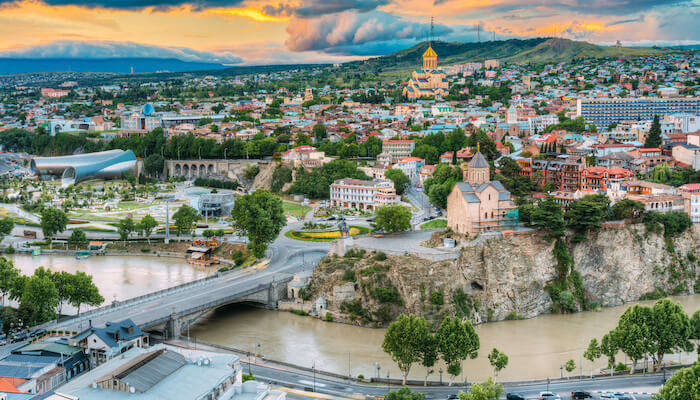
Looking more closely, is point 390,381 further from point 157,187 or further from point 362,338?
point 157,187

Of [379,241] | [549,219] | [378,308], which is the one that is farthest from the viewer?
Result: [379,241]

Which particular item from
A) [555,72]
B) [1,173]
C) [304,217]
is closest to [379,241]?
[304,217]

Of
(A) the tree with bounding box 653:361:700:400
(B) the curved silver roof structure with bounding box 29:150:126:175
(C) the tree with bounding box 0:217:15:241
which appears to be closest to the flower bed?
(C) the tree with bounding box 0:217:15:241

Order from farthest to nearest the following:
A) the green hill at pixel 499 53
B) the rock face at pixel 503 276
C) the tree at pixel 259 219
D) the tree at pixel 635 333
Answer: the green hill at pixel 499 53 < the tree at pixel 259 219 < the rock face at pixel 503 276 < the tree at pixel 635 333

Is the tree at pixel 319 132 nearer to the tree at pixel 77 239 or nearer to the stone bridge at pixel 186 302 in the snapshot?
the tree at pixel 77 239

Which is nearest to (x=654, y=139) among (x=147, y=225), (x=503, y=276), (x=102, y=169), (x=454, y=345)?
(x=503, y=276)

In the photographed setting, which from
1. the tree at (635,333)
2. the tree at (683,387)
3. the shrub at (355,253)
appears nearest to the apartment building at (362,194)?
the shrub at (355,253)
